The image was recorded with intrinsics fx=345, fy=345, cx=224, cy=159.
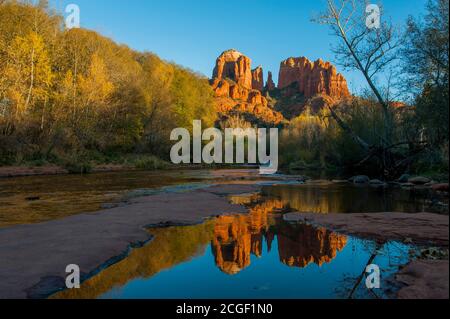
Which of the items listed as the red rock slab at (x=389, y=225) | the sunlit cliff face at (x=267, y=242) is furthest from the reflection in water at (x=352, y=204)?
the sunlit cliff face at (x=267, y=242)

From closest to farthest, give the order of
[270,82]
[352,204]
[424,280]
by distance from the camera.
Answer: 1. [424,280]
2. [352,204]
3. [270,82]

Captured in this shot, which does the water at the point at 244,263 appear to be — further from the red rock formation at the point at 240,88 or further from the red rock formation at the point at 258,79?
the red rock formation at the point at 258,79

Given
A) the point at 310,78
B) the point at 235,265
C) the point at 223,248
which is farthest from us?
the point at 310,78

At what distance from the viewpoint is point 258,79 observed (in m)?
189

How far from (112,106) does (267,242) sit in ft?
124

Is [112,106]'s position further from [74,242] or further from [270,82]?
[270,82]

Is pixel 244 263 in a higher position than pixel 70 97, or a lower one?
lower

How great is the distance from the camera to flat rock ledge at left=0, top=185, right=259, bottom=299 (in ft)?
15.8

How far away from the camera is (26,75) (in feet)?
105

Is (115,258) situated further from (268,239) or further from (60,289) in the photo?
(268,239)

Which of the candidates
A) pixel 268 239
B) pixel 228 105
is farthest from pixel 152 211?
pixel 228 105

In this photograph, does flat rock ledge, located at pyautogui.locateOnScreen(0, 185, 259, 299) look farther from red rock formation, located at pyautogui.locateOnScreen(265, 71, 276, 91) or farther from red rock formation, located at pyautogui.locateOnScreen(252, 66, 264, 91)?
red rock formation, located at pyautogui.locateOnScreen(265, 71, 276, 91)

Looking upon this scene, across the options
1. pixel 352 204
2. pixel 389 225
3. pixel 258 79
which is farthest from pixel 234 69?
pixel 389 225

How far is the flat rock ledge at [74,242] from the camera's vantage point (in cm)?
482
